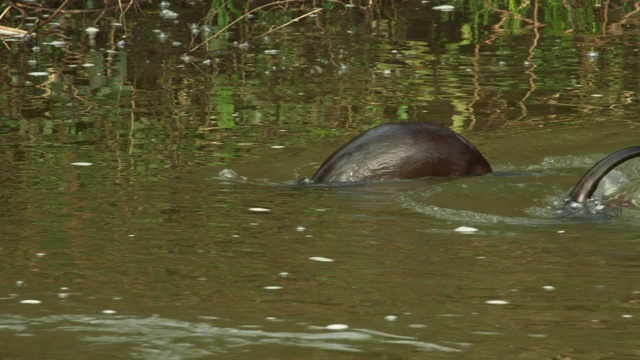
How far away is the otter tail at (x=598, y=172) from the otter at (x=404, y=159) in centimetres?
103

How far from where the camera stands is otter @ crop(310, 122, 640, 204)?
7730mm

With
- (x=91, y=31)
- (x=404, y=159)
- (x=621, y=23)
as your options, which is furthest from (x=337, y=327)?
(x=91, y=31)

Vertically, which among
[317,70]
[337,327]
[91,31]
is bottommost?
[337,327]

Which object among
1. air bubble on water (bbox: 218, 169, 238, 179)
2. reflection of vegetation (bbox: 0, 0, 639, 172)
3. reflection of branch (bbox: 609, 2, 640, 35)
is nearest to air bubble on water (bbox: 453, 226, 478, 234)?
air bubble on water (bbox: 218, 169, 238, 179)

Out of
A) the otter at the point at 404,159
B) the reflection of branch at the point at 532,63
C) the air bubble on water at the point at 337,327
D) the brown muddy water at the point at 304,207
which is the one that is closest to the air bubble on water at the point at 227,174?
the brown muddy water at the point at 304,207

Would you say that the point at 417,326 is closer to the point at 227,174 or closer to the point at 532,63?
the point at 227,174

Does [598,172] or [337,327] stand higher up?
[598,172]

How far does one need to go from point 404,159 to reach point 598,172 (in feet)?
4.33

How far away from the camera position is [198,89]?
1087cm

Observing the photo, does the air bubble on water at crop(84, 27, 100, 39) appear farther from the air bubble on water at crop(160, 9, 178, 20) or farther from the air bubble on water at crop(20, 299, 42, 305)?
the air bubble on water at crop(20, 299, 42, 305)

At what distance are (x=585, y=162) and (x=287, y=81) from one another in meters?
3.55

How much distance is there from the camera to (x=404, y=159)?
25.5 ft

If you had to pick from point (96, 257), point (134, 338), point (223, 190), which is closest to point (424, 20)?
point (223, 190)

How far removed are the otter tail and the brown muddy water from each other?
0.57ft
